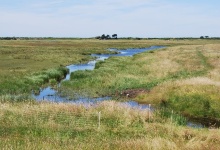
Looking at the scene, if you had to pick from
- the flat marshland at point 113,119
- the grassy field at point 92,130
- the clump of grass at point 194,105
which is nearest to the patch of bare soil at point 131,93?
the flat marshland at point 113,119

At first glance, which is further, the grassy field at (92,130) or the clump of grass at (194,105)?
the clump of grass at (194,105)

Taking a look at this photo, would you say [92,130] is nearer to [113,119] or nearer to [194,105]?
[113,119]

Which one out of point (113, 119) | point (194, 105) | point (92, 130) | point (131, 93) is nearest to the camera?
point (92, 130)

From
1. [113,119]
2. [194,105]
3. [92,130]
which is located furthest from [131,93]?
[92,130]

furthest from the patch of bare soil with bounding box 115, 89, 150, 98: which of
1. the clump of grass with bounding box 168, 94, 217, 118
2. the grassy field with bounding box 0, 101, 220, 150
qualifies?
the grassy field with bounding box 0, 101, 220, 150

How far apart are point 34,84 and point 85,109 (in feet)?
62.5

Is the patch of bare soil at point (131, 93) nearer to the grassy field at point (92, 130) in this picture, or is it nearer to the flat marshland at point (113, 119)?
the flat marshland at point (113, 119)

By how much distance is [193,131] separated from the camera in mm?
17625

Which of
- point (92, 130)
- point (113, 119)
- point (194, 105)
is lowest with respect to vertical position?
point (194, 105)

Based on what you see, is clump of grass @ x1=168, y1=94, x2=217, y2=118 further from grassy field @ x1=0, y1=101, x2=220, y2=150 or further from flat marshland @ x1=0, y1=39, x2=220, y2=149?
grassy field @ x1=0, y1=101, x2=220, y2=150

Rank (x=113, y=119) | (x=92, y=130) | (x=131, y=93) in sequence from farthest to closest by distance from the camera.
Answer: (x=131, y=93) < (x=113, y=119) < (x=92, y=130)

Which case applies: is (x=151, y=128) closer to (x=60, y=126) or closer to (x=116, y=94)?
(x=60, y=126)

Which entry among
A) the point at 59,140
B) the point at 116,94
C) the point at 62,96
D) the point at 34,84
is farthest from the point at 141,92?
the point at 59,140

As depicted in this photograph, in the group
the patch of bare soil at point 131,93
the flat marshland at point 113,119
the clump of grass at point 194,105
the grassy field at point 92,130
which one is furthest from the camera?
the patch of bare soil at point 131,93
